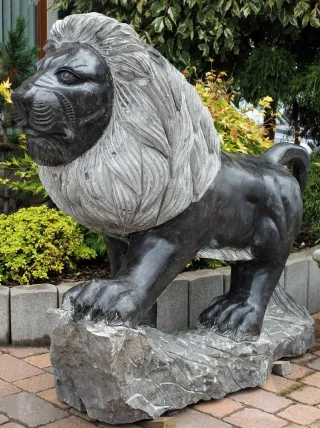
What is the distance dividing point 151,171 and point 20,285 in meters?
1.47

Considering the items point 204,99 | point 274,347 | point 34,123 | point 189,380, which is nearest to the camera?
point 34,123

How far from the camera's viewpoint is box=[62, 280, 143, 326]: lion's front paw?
2.41 meters

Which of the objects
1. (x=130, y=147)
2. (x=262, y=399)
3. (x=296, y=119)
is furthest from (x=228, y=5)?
(x=262, y=399)

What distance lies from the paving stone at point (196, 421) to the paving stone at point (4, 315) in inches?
45.4

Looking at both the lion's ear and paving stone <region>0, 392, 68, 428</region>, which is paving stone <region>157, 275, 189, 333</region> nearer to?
paving stone <region>0, 392, 68, 428</region>

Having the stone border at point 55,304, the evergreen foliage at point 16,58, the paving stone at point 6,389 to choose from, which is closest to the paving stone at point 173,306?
the stone border at point 55,304

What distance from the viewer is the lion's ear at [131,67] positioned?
2.38 m

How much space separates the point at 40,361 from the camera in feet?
10.8

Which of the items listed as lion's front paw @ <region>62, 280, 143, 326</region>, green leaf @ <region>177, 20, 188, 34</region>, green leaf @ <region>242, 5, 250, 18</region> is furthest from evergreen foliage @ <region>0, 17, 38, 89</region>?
lion's front paw @ <region>62, 280, 143, 326</region>

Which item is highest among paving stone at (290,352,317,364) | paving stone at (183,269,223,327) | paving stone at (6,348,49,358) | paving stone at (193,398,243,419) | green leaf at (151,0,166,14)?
green leaf at (151,0,166,14)

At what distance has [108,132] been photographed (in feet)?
7.90

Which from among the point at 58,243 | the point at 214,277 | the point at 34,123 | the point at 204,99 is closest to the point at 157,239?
the point at 34,123

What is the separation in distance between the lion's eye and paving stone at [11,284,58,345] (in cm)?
144

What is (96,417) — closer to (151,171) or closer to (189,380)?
(189,380)
